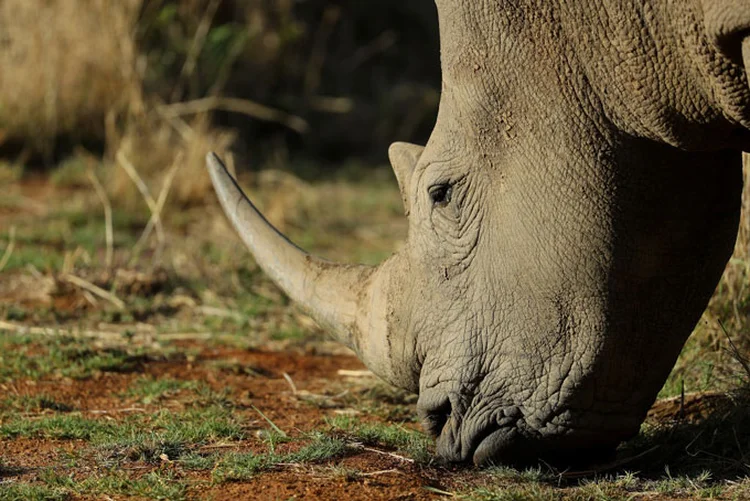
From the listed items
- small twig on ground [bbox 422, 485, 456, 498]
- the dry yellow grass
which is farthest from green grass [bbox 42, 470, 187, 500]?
the dry yellow grass

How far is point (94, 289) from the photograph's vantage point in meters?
6.66

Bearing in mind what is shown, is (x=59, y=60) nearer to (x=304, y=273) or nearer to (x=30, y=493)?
(x=304, y=273)

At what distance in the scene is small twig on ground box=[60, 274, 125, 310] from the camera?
6.61m

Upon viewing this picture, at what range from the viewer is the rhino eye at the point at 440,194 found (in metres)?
4.00

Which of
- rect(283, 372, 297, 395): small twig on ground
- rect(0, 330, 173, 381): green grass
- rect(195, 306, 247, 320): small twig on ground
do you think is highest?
rect(283, 372, 297, 395): small twig on ground

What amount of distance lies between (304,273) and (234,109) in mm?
5106

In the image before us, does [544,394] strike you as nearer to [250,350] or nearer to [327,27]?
[250,350]

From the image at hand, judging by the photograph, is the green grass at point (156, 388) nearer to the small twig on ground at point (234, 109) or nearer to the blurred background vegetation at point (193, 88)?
the blurred background vegetation at point (193, 88)

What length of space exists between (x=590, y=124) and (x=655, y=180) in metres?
0.27

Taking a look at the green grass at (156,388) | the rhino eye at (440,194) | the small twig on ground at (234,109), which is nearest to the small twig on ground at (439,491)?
the rhino eye at (440,194)

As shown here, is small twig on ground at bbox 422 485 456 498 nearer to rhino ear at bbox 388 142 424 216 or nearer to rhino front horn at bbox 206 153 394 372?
rhino front horn at bbox 206 153 394 372

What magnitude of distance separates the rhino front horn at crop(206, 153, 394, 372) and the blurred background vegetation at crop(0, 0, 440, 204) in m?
3.29

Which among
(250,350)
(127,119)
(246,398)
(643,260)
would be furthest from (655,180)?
(127,119)

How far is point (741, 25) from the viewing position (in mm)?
3324
